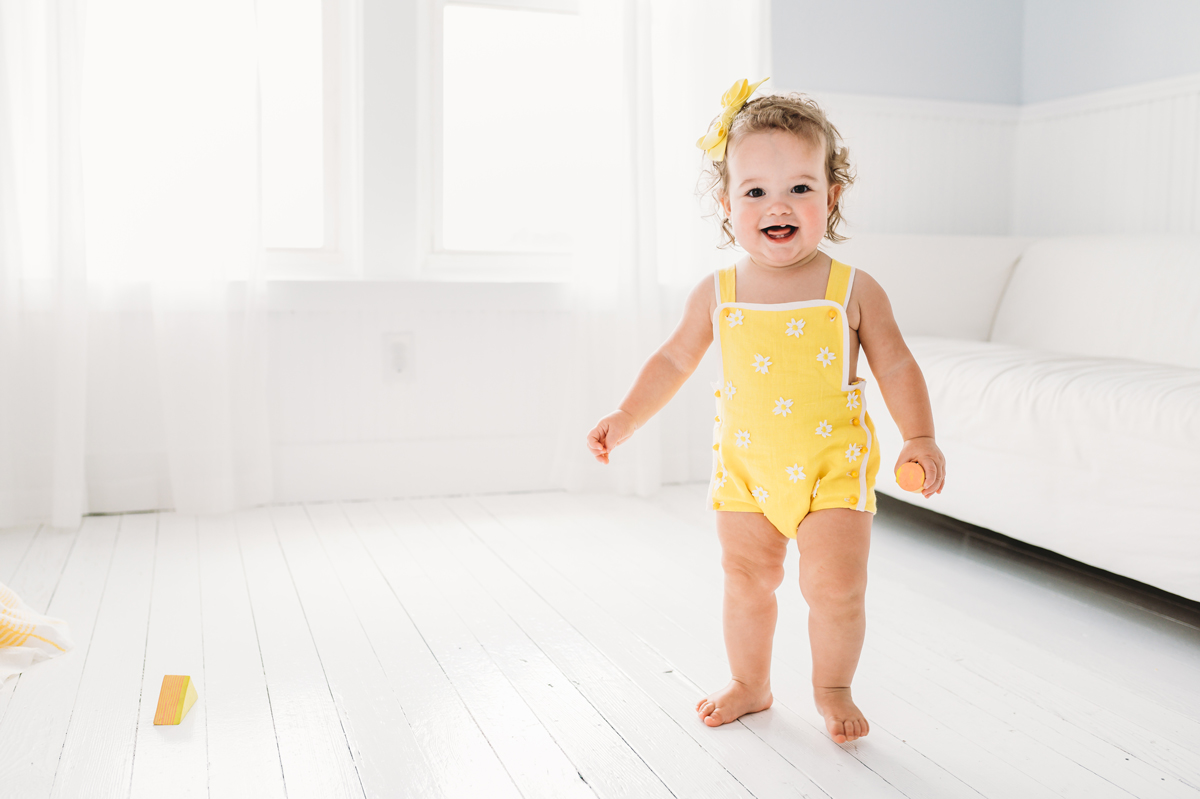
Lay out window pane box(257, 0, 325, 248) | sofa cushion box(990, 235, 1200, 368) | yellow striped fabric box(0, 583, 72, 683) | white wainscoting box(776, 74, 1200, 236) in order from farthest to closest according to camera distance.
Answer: white wainscoting box(776, 74, 1200, 236), window pane box(257, 0, 325, 248), sofa cushion box(990, 235, 1200, 368), yellow striped fabric box(0, 583, 72, 683)

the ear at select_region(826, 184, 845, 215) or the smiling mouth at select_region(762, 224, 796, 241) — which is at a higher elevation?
the ear at select_region(826, 184, 845, 215)

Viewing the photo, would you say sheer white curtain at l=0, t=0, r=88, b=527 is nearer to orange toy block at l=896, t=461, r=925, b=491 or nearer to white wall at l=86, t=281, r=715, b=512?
white wall at l=86, t=281, r=715, b=512

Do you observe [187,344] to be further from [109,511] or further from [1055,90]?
[1055,90]

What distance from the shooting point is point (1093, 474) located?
1.67m

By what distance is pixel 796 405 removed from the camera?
1.20m

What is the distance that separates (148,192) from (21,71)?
37cm

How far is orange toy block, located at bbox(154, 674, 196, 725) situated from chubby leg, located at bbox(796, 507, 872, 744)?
0.81m

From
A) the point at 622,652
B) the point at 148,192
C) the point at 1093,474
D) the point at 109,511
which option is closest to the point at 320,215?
the point at 148,192

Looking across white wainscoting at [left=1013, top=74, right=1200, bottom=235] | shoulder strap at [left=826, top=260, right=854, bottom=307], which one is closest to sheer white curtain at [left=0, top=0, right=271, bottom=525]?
shoulder strap at [left=826, top=260, right=854, bottom=307]

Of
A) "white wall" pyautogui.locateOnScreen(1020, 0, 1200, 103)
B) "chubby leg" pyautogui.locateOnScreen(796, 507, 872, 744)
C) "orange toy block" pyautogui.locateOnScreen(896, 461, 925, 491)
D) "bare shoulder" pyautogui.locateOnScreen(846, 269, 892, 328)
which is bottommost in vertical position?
"chubby leg" pyautogui.locateOnScreen(796, 507, 872, 744)

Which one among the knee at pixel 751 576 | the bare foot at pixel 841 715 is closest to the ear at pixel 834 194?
the knee at pixel 751 576

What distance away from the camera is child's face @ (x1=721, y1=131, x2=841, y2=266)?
1.19 metres

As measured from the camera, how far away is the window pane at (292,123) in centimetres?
253

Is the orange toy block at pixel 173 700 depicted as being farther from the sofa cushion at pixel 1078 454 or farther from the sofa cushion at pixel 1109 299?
the sofa cushion at pixel 1109 299
